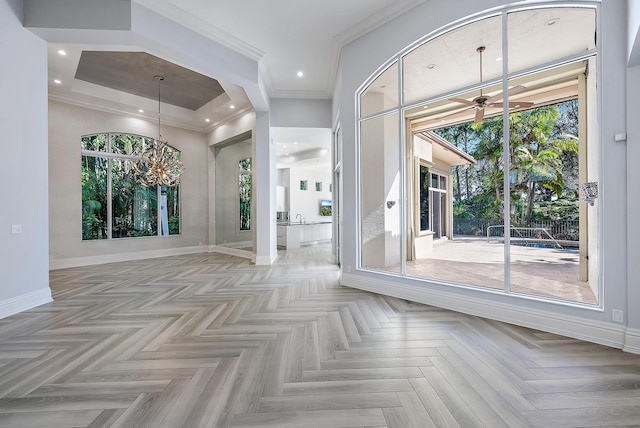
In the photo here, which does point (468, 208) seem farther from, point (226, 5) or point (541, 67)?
point (226, 5)

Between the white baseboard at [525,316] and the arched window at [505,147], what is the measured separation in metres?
0.20

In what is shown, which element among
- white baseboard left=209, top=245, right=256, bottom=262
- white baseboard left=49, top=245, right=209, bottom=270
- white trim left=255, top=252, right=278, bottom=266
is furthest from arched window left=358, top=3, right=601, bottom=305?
white baseboard left=49, top=245, right=209, bottom=270

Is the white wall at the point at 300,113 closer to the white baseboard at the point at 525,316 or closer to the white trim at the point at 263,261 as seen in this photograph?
the white trim at the point at 263,261

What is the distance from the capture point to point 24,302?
11.5ft

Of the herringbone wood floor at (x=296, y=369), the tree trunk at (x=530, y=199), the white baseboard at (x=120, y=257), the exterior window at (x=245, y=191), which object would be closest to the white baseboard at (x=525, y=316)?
the herringbone wood floor at (x=296, y=369)

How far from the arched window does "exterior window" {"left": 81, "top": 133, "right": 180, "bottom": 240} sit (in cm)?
608

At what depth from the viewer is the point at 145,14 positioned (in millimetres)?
3695

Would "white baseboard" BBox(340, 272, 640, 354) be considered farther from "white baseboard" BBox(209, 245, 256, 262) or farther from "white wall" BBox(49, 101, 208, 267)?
"white wall" BBox(49, 101, 208, 267)

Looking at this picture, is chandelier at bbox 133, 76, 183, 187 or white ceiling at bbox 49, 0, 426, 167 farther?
chandelier at bbox 133, 76, 183, 187

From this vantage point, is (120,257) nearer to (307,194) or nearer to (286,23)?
(286,23)

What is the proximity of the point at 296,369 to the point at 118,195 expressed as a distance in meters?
7.16

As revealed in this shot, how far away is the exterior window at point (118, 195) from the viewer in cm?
662

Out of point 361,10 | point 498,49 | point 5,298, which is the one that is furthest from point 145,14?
point 498,49

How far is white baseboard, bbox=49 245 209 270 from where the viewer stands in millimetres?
6130
